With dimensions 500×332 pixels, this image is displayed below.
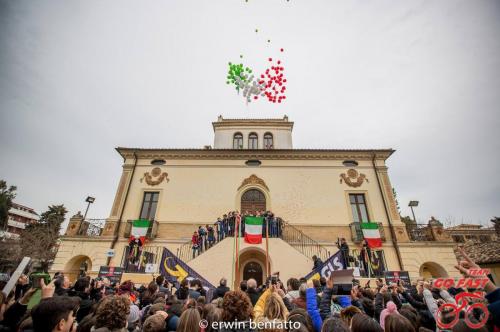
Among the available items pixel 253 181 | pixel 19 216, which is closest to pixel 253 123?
pixel 253 181

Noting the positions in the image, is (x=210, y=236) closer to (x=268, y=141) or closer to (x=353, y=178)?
(x=268, y=141)

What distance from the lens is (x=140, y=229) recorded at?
1460cm

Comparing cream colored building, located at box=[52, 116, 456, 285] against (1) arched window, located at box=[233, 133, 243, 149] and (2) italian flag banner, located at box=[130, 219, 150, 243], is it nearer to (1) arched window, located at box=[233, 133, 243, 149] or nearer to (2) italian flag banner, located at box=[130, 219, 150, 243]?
(2) italian flag banner, located at box=[130, 219, 150, 243]

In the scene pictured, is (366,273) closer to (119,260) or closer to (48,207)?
(119,260)

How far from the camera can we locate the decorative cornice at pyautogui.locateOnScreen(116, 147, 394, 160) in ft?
55.0

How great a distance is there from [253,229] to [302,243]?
3.53 metres

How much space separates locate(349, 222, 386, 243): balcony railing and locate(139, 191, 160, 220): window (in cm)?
1343

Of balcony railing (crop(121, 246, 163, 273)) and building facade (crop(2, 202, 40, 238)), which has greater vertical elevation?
building facade (crop(2, 202, 40, 238))

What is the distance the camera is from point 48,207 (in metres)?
31.0

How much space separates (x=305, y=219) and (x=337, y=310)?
11.4 meters

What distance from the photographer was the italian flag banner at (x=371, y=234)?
45.4 feet

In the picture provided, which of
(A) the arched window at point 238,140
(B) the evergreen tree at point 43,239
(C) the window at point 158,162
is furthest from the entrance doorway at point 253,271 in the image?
(B) the evergreen tree at point 43,239

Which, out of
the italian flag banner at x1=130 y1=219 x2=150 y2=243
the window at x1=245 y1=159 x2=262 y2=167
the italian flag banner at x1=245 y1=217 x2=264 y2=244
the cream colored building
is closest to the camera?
the italian flag banner at x1=245 y1=217 x2=264 y2=244

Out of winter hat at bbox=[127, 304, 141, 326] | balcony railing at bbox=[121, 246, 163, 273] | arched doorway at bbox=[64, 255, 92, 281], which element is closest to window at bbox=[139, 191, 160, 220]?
balcony railing at bbox=[121, 246, 163, 273]
